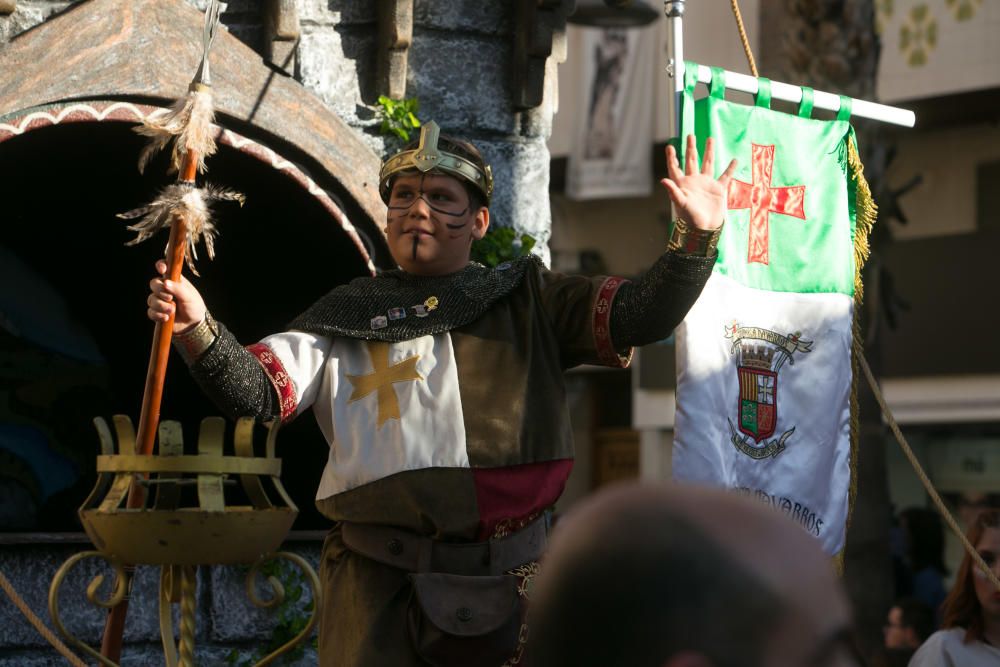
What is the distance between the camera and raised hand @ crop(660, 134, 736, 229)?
11.5 ft

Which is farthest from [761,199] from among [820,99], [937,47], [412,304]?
[937,47]

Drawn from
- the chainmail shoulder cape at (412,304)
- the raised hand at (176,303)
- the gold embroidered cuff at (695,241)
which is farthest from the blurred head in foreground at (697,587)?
the chainmail shoulder cape at (412,304)

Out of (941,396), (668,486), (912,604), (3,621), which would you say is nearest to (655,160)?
(941,396)

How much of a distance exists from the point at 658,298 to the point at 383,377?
62cm

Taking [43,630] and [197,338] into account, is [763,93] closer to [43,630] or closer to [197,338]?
[197,338]

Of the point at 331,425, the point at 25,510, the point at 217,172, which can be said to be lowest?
the point at 25,510

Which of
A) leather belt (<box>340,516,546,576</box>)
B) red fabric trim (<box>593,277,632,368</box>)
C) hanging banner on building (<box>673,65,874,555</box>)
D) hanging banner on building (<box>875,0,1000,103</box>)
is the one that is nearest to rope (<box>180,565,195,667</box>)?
leather belt (<box>340,516,546,576</box>)

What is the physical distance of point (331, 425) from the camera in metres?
3.70

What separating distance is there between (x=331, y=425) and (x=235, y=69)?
1.32 meters

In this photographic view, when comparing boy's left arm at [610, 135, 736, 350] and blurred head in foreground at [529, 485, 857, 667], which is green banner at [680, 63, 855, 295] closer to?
boy's left arm at [610, 135, 736, 350]

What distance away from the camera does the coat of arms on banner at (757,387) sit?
4387mm

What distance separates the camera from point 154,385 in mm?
3455

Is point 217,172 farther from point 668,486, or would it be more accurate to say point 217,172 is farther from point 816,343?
point 668,486

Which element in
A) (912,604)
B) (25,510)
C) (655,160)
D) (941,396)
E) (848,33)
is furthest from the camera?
(655,160)
